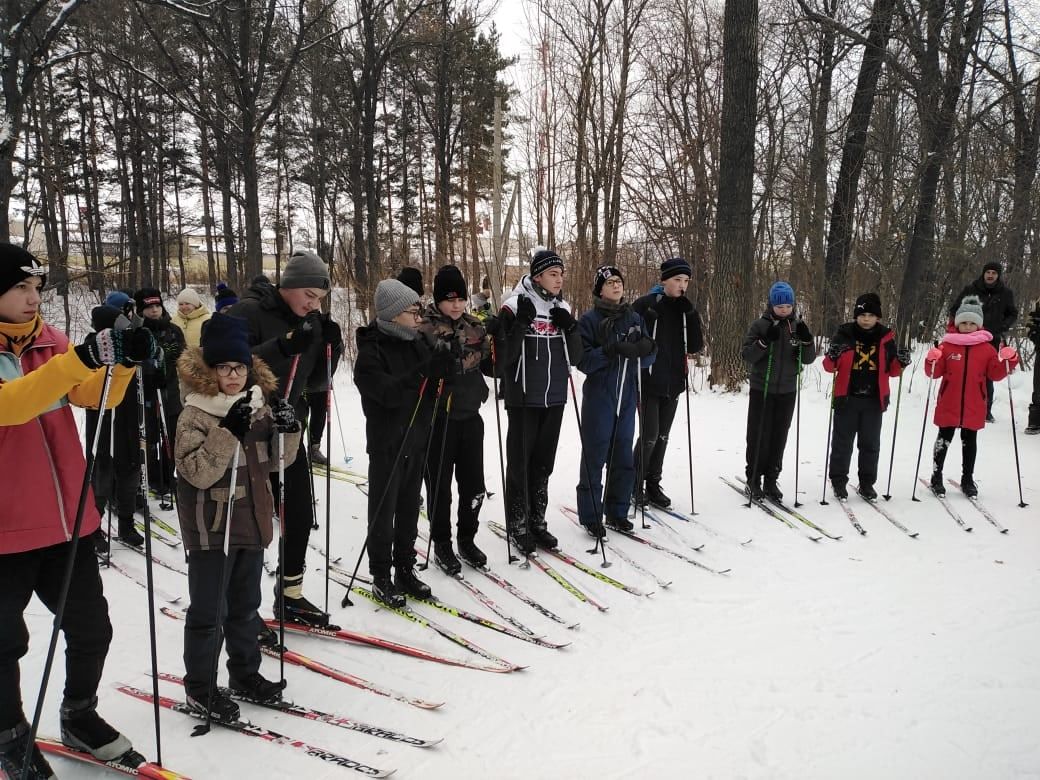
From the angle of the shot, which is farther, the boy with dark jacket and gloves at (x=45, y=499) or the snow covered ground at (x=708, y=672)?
the snow covered ground at (x=708, y=672)

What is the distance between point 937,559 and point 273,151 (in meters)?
25.0

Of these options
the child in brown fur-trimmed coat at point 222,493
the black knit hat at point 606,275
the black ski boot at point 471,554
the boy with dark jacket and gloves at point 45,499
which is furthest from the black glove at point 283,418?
the black knit hat at point 606,275

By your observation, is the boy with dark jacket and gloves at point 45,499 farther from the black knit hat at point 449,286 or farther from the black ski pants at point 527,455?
the black ski pants at point 527,455

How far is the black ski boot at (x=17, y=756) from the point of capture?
2.14 m

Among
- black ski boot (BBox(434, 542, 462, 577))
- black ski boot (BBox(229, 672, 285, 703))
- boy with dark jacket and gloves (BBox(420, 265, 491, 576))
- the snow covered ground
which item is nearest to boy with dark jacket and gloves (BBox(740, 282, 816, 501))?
the snow covered ground

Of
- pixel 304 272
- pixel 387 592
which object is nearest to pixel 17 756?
pixel 387 592

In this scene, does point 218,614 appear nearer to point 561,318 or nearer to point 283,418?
point 283,418

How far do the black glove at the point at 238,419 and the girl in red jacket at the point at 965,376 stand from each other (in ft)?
17.7

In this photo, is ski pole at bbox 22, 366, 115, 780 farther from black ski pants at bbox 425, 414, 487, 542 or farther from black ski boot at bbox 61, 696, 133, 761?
black ski pants at bbox 425, 414, 487, 542

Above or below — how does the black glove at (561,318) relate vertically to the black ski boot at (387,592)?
above

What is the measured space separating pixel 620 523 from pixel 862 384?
2456 mm

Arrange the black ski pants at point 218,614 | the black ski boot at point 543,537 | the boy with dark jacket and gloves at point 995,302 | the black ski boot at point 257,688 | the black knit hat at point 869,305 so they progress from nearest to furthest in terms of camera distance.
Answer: the black ski pants at point 218,614, the black ski boot at point 257,688, the black ski boot at point 543,537, the black knit hat at point 869,305, the boy with dark jacket and gloves at point 995,302

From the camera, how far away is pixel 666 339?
5137 mm

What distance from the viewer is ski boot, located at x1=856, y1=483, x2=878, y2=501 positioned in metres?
5.49
